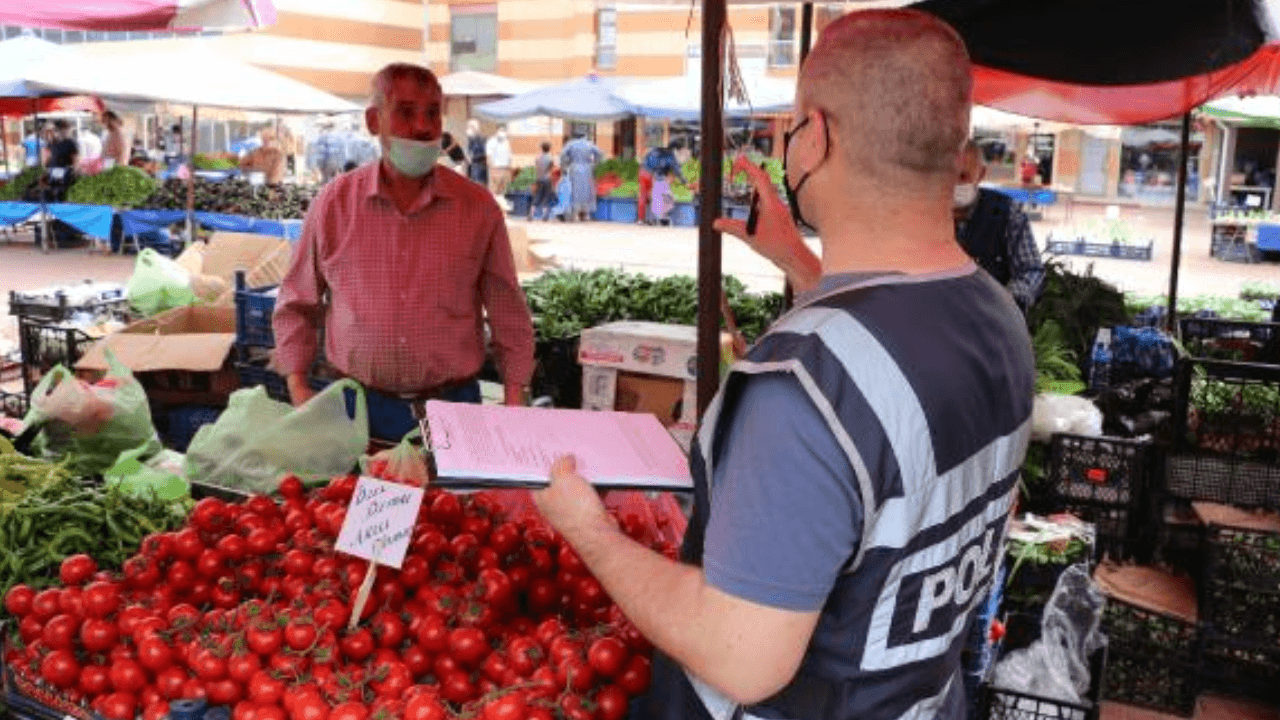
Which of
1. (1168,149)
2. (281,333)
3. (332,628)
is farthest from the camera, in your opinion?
(1168,149)

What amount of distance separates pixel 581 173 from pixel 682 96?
659 centimetres

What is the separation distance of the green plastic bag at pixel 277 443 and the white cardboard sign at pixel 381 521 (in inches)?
40.8

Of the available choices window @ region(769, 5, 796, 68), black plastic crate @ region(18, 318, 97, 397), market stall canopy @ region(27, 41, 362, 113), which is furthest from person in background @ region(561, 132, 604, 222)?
black plastic crate @ region(18, 318, 97, 397)

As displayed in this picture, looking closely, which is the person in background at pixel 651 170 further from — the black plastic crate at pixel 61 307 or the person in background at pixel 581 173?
the black plastic crate at pixel 61 307

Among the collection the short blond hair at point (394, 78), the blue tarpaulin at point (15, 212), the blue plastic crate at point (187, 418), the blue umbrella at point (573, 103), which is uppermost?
the blue umbrella at point (573, 103)

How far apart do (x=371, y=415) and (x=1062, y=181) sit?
114 ft

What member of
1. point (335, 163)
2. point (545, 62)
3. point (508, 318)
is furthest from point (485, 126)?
point (508, 318)

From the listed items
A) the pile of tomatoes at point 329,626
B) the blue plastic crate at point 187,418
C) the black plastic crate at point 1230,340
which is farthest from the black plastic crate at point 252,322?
the black plastic crate at point 1230,340

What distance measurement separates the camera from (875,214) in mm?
1410

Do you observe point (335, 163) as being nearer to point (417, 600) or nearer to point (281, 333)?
point (281, 333)

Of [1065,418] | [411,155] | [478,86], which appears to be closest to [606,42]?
[478,86]

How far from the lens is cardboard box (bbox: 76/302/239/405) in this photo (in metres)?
5.34

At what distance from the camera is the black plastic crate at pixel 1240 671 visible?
167 inches

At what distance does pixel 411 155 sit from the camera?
3811mm
